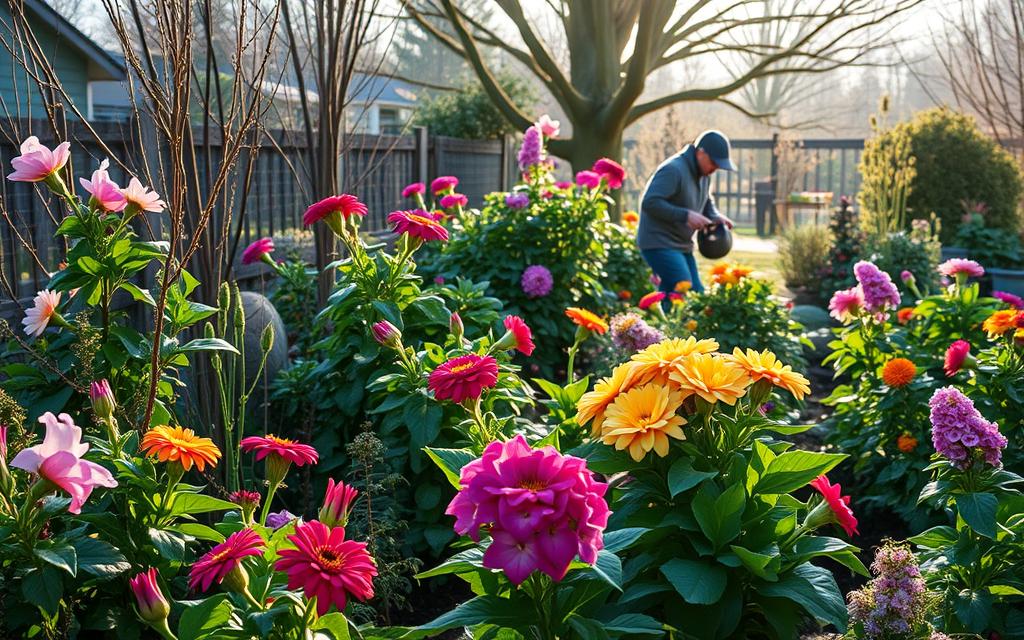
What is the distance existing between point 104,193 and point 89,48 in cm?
1178

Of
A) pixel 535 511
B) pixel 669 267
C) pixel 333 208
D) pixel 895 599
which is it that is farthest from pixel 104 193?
pixel 669 267

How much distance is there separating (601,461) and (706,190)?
5.49 meters

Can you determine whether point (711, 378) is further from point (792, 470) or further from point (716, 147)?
point (716, 147)

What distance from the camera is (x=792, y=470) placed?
1.99m

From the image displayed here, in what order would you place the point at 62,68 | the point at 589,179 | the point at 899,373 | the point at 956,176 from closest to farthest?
the point at 899,373 → the point at 589,179 → the point at 956,176 → the point at 62,68

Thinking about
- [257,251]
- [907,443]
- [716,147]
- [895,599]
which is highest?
[716,147]

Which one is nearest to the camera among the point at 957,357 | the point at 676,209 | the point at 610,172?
the point at 957,357

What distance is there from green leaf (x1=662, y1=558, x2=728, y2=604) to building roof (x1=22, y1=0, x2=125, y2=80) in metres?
11.1

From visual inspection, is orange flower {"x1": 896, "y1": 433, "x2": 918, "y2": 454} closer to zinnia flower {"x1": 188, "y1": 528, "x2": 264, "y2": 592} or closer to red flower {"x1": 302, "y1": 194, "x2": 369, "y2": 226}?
red flower {"x1": 302, "y1": 194, "x2": 369, "y2": 226}

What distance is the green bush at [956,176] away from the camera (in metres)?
10.1

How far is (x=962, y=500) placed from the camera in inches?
94.3

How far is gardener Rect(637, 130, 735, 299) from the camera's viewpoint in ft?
21.8

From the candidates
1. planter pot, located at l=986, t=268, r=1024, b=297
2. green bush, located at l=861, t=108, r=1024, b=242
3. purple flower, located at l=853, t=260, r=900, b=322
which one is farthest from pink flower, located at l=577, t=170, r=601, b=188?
green bush, located at l=861, t=108, r=1024, b=242

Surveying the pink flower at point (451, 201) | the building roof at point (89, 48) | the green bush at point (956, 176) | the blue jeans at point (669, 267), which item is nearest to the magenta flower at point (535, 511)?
→ the pink flower at point (451, 201)
